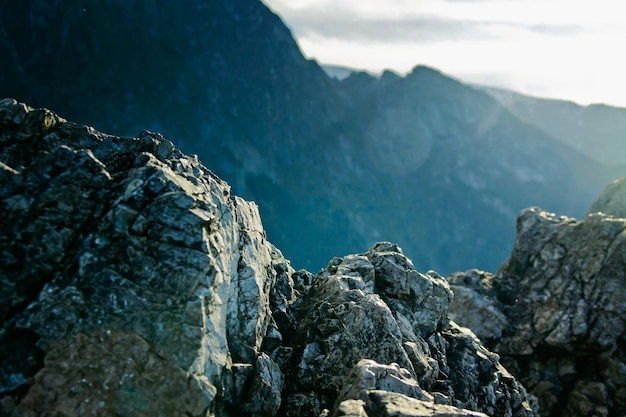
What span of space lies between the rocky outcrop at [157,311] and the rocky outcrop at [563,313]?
797 inches

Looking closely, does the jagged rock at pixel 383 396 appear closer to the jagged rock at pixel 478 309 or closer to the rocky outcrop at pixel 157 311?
the rocky outcrop at pixel 157 311

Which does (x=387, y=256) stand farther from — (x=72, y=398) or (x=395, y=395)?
(x=72, y=398)

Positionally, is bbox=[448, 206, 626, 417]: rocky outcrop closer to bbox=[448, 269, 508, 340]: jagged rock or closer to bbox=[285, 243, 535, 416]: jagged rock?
bbox=[448, 269, 508, 340]: jagged rock

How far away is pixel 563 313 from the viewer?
148 feet

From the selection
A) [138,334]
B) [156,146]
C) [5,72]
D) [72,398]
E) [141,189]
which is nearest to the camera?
[72,398]

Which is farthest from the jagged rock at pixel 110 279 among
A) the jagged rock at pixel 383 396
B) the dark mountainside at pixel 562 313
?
the dark mountainside at pixel 562 313

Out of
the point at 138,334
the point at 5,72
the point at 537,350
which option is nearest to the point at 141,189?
the point at 138,334

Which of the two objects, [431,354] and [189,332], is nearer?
[189,332]

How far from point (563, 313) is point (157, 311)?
131ft

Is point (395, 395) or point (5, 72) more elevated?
point (5, 72)

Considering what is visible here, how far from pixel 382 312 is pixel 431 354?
524 centimetres

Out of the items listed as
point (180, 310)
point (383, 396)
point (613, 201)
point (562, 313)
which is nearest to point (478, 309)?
point (562, 313)

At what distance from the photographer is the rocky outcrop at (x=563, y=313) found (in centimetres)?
4191

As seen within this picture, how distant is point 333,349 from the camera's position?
23781mm
